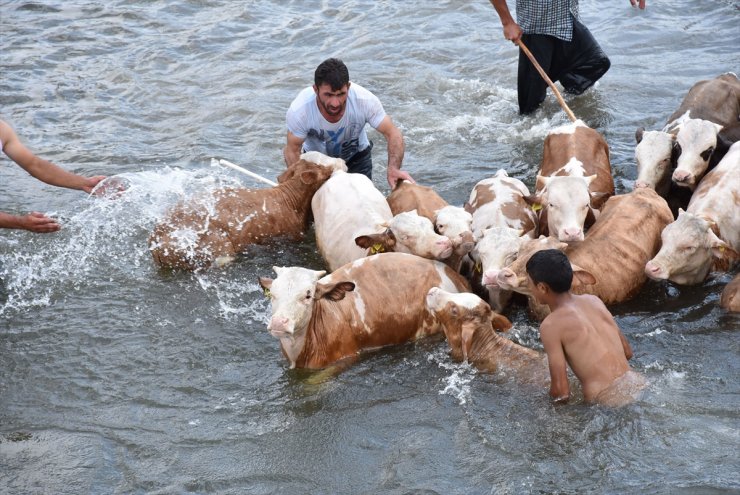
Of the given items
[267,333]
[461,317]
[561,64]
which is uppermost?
[561,64]

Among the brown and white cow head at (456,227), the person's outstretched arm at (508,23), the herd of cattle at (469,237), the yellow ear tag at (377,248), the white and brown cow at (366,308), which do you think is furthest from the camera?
the person's outstretched arm at (508,23)

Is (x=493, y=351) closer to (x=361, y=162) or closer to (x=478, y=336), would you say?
(x=478, y=336)

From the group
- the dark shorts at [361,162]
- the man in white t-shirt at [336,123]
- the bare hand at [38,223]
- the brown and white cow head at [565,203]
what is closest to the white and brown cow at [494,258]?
the brown and white cow head at [565,203]

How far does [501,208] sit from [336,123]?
2.22 m

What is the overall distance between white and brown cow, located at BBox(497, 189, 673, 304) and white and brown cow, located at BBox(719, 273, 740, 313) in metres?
0.65

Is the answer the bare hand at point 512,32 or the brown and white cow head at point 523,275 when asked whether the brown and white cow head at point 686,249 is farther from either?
the bare hand at point 512,32

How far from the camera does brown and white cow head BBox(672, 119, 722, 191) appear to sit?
8.69 meters

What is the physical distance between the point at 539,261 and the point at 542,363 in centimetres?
86

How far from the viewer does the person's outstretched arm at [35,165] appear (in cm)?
852

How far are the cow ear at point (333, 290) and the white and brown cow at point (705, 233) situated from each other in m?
2.48

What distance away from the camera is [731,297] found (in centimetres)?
745

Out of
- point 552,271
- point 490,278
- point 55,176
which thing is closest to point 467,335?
point 490,278

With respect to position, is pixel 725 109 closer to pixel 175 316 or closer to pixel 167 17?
pixel 175 316

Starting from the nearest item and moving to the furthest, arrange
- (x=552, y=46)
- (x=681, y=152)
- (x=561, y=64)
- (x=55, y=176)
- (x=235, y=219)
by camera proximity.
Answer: (x=55, y=176) → (x=681, y=152) → (x=235, y=219) → (x=552, y=46) → (x=561, y=64)
